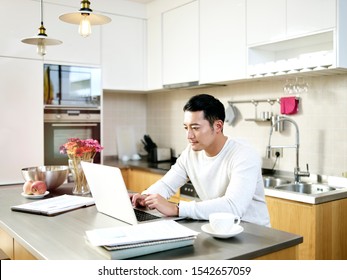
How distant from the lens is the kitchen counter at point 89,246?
1278mm

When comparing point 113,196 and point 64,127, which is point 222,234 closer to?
point 113,196

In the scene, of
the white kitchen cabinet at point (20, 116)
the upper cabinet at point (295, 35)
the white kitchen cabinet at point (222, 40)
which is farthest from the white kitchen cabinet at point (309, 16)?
the white kitchen cabinet at point (20, 116)

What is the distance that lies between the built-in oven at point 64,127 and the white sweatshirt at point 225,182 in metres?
1.90

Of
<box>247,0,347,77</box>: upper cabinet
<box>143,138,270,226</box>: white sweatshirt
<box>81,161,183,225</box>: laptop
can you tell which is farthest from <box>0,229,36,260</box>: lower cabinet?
<box>247,0,347,77</box>: upper cabinet

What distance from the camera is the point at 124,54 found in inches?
166

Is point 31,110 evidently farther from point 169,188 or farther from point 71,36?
point 169,188

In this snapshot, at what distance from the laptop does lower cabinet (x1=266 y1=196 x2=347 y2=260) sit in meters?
1.09

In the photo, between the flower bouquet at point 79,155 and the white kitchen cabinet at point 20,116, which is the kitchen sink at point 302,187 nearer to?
the flower bouquet at point 79,155

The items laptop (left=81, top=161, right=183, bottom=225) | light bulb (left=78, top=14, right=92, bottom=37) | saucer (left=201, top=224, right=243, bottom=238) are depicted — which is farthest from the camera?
light bulb (left=78, top=14, right=92, bottom=37)

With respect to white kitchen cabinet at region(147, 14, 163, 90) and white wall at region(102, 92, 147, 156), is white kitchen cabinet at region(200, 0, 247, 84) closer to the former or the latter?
white kitchen cabinet at region(147, 14, 163, 90)

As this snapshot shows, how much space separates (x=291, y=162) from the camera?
3254mm

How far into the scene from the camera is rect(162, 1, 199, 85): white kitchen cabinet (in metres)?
3.71

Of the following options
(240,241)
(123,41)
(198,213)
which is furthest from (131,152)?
(240,241)

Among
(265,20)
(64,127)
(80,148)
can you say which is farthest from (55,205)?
(265,20)
